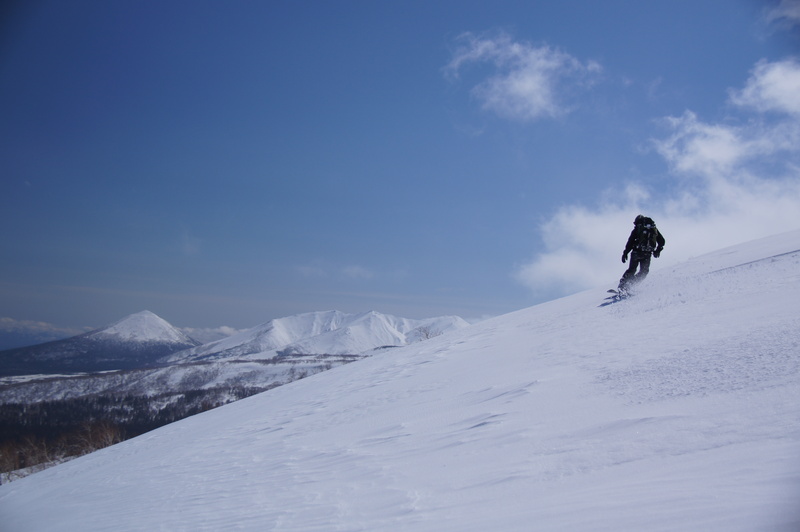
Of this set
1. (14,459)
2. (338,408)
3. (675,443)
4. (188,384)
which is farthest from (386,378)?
(188,384)

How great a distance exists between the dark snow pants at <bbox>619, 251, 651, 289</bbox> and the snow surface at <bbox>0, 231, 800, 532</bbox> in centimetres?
232

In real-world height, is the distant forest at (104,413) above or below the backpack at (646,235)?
below

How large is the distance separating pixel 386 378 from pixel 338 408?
78.4 inches

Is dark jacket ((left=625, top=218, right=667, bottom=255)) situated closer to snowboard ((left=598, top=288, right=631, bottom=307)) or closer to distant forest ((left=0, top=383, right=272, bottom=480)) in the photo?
snowboard ((left=598, top=288, right=631, bottom=307))

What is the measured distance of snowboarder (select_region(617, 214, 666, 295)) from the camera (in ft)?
41.6

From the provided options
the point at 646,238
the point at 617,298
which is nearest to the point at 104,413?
the point at 617,298

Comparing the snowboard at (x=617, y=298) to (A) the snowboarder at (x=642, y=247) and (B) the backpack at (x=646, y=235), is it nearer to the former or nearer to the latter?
(A) the snowboarder at (x=642, y=247)

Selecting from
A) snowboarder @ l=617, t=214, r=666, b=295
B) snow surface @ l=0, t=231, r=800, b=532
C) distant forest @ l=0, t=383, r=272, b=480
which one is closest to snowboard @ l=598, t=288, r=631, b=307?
snowboarder @ l=617, t=214, r=666, b=295

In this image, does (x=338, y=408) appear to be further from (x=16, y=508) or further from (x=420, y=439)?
(x=16, y=508)

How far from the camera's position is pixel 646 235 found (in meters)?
12.7

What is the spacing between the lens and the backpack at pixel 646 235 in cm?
1266

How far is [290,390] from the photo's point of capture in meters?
13.4

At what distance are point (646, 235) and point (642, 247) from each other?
381 millimetres

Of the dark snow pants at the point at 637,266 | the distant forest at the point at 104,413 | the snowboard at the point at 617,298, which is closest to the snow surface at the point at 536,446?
the snowboard at the point at 617,298
